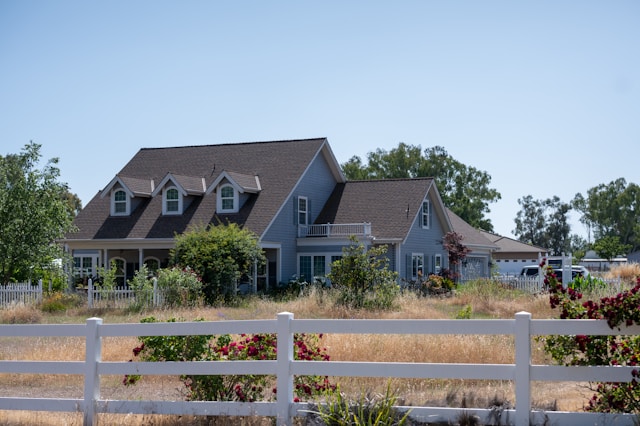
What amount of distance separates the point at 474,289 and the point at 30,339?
16.4 metres

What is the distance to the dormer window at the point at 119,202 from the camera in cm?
4075

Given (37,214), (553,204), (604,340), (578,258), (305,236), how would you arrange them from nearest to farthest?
(604,340) < (37,214) < (305,236) < (578,258) < (553,204)

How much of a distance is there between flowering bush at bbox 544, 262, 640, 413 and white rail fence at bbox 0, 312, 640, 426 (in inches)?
7.2

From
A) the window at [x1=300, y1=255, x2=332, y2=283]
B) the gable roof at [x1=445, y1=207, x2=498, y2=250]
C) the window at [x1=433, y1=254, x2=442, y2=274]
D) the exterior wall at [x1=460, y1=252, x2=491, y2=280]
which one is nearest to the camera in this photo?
the window at [x1=300, y1=255, x2=332, y2=283]

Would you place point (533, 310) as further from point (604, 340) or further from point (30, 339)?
point (604, 340)

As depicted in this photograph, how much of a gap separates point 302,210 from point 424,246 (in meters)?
6.70

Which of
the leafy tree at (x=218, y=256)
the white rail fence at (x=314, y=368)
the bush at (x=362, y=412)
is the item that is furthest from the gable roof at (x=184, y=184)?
the bush at (x=362, y=412)

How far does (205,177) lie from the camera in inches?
1644

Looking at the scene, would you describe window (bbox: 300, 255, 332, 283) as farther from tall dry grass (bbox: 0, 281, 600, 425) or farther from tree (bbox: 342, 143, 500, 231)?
tree (bbox: 342, 143, 500, 231)

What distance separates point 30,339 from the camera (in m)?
19.7

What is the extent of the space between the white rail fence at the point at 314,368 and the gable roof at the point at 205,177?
26.6 m

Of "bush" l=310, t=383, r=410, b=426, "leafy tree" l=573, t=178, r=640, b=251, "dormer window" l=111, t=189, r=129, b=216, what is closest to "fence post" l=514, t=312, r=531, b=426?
"bush" l=310, t=383, r=410, b=426

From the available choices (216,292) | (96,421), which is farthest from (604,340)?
(216,292)

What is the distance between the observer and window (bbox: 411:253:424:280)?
4069 centimetres
